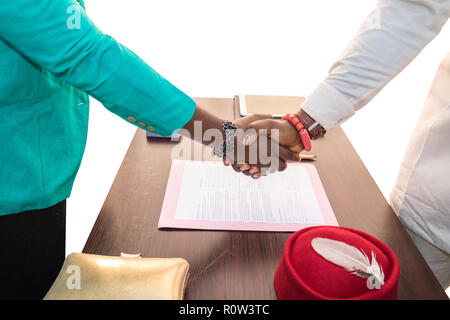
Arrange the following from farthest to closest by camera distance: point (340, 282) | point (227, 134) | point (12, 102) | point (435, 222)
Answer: point (227, 134), point (435, 222), point (12, 102), point (340, 282)

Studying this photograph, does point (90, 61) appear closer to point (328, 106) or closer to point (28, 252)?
point (28, 252)

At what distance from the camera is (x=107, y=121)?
152 cm

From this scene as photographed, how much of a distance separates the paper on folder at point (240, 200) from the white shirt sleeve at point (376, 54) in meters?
0.19

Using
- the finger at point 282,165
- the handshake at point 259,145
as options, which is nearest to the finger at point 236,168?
the handshake at point 259,145

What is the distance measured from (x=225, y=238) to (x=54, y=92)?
1.38 feet

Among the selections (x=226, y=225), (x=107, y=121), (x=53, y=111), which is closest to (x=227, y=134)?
(x=226, y=225)

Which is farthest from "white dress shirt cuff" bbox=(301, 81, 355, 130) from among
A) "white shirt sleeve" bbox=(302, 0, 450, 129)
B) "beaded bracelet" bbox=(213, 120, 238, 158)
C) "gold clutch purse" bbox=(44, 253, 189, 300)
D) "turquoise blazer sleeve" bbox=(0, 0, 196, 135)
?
"gold clutch purse" bbox=(44, 253, 189, 300)

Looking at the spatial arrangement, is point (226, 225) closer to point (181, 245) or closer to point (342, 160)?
point (181, 245)

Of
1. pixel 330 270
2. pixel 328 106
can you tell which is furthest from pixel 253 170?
pixel 330 270

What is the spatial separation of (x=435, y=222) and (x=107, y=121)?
1.37m

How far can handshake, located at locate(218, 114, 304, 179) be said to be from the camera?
77 cm

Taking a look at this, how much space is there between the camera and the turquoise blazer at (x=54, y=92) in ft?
1.49

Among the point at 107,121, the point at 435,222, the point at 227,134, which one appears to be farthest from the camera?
the point at 107,121

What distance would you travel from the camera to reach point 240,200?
0.67m
